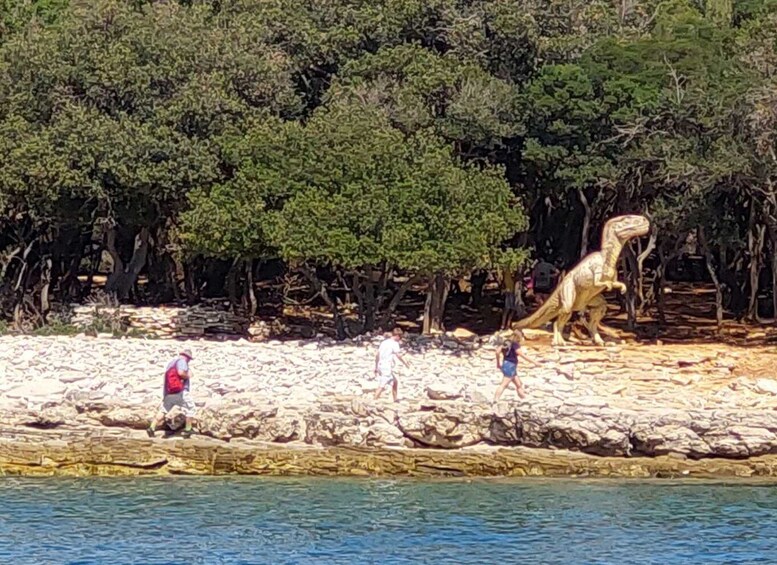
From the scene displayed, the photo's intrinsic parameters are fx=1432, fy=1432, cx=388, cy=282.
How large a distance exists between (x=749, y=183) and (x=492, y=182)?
5.68m

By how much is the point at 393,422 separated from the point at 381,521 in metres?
4.06

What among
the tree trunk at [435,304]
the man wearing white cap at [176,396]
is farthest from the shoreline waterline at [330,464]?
the tree trunk at [435,304]

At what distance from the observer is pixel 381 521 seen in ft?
58.1

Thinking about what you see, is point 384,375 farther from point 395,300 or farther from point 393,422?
point 395,300

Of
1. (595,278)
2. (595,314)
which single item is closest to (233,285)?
(595,314)

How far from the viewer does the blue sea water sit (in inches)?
638

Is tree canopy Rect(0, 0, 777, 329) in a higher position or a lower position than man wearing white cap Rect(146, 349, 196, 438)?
higher

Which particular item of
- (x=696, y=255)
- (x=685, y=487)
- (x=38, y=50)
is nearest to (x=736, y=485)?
(x=685, y=487)

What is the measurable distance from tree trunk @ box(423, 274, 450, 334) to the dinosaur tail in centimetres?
219

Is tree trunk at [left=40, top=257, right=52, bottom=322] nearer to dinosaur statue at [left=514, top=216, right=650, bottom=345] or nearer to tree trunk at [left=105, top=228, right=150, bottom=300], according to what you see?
tree trunk at [left=105, top=228, right=150, bottom=300]

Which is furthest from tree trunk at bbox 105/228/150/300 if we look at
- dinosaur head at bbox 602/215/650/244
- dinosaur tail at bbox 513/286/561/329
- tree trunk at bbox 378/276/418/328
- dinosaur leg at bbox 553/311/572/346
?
dinosaur head at bbox 602/215/650/244

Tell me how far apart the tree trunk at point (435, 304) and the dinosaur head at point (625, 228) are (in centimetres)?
411

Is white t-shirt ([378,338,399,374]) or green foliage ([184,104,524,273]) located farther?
green foliage ([184,104,524,273])

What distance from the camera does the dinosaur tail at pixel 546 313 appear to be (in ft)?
104
